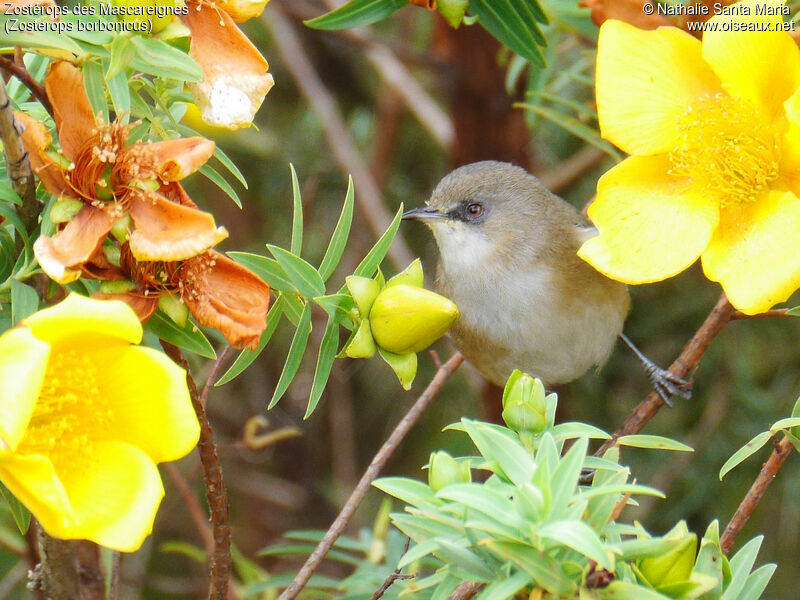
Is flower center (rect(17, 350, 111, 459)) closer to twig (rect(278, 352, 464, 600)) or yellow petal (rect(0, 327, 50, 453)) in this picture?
yellow petal (rect(0, 327, 50, 453))


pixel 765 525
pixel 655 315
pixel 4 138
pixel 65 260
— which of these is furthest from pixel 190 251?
pixel 765 525

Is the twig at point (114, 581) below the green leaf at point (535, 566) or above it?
below

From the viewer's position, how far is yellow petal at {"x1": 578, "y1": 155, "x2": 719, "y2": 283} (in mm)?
1264

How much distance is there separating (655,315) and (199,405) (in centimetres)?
206

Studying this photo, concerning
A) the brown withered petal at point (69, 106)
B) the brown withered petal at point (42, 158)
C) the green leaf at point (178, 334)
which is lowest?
the green leaf at point (178, 334)

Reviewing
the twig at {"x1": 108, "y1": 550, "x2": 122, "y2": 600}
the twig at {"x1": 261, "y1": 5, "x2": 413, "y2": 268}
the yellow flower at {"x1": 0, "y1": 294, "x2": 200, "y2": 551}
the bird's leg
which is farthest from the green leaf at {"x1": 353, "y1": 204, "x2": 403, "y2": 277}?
the twig at {"x1": 261, "y1": 5, "x2": 413, "y2": 268}

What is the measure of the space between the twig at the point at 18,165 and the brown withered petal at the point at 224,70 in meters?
0.21

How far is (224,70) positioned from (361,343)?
375mm

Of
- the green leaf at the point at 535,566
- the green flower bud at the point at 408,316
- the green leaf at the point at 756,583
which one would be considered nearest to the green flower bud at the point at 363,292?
the green flower bud at the point at 408,316

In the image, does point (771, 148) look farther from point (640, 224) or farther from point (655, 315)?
point (655, 315)

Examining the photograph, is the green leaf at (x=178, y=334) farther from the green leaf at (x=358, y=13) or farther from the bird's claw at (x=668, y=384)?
the bird's claw at (x=668, y=384)

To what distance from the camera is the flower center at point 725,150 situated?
1.31m

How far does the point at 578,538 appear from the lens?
870 mm

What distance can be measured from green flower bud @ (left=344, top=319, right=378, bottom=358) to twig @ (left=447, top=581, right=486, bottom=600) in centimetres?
30
